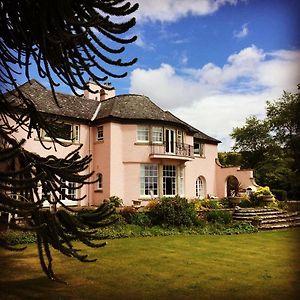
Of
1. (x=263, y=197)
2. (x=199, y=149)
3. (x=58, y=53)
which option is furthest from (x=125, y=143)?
(x=58, y=53)

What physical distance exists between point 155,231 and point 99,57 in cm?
1114

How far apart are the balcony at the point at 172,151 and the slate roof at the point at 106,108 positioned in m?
1.46

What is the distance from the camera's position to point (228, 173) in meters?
29.4

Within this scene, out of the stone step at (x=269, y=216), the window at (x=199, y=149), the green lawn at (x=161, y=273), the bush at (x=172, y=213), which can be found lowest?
the green lawn at (x=161, y=273)

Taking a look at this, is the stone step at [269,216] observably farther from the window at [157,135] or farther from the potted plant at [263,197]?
the window at [157,135]

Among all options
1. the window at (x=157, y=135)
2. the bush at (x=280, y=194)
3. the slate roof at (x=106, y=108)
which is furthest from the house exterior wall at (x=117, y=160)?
the bush at (x=280, y=194)

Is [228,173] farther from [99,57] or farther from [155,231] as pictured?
[99,57]

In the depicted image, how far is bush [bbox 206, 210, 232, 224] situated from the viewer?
61.3 feet

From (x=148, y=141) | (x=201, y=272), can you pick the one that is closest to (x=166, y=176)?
(x=148, y=141)

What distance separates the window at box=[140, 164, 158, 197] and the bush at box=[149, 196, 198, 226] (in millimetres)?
5315

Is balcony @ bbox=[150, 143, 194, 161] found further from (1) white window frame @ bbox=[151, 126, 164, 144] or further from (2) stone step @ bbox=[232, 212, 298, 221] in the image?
(2) stone step @ bbox=[232, 212, 298, 221]

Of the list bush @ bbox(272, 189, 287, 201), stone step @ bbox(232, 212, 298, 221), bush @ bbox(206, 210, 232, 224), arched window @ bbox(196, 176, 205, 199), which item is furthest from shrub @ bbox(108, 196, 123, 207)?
bush @ bbox(272, 189, 287, 201)

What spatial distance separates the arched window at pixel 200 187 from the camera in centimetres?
2842

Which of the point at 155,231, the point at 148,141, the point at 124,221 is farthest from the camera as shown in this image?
the point at 148,141
